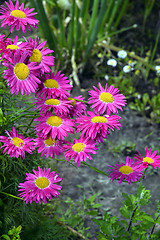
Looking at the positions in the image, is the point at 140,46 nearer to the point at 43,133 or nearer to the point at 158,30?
the point at 158,30

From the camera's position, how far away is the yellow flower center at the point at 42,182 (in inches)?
42.4

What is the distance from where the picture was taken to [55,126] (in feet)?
3.33

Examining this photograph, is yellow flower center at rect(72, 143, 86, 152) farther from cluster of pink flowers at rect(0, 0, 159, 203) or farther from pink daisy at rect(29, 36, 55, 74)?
pink daisy at rect(29, 36, 55, 74)

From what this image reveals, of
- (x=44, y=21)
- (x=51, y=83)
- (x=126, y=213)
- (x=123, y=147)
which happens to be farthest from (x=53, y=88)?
(x=44, y=21)

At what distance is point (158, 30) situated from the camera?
119 inches

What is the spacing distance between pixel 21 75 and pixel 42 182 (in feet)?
1.14

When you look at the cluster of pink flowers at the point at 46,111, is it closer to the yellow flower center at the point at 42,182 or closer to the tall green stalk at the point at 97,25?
the yellow flower center at the point at 42,182

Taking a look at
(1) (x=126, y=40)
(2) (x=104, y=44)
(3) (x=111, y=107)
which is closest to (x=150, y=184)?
(3) (x=111, y=107)

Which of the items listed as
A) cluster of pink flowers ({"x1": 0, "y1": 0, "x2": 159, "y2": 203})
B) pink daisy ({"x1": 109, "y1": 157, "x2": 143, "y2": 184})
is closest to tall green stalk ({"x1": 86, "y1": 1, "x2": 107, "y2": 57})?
cluster of pink flowers ({"x1": 0, "y1": 0, "x2": 159, "y2": 203})

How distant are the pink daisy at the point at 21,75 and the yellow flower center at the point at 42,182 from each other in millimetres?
293

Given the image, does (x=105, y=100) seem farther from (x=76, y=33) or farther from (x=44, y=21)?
(x=76, y=33)

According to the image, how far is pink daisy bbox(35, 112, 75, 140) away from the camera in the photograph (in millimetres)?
1000

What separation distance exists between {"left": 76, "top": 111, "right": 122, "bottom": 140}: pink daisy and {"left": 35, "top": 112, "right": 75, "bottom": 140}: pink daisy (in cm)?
4

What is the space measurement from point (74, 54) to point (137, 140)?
85 cm
